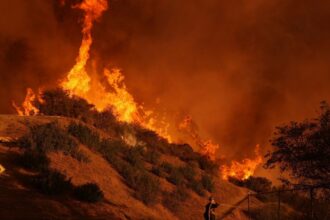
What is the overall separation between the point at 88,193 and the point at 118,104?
19.4 metres

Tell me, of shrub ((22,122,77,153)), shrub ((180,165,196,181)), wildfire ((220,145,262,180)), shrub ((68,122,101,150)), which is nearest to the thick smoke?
wildfire ((220,145,262,180))

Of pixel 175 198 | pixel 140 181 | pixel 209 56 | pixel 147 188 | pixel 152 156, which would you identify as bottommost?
pixel 147 188

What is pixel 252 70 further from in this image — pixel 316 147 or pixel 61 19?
pixel 316 147

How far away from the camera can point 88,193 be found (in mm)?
18047

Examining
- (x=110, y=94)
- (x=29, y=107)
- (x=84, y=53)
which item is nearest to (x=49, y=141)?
(x=29, y=107)

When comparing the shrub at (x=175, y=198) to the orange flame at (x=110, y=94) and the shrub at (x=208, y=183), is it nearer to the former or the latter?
the shrub at (x=208, y=183)

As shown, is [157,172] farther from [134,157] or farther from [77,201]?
[77,201]

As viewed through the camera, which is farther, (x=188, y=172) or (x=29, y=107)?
A: (x=29, y=107)

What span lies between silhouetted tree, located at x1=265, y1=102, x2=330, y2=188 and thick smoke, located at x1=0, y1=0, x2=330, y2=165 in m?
26.1

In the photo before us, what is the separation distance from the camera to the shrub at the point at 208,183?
28.1 m

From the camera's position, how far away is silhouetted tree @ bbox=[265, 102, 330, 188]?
15.1 m

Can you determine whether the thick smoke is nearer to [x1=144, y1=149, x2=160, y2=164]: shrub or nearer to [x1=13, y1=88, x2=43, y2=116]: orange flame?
[x1=13, y1=88, x2=43, y2=116]: orange flame

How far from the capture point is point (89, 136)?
2583cm

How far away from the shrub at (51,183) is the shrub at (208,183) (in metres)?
11.7
